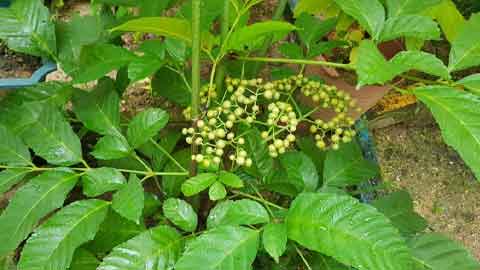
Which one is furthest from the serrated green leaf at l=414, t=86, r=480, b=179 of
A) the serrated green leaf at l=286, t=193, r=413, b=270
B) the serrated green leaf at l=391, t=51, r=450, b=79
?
the serrated green leaf at l=286, t=193, r=413, b=270

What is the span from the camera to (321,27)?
1.01 m

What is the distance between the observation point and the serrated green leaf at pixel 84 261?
2.78 feet

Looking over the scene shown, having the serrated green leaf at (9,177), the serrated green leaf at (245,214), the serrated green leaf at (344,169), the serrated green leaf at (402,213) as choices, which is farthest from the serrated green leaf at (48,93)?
the serrated green leaf at (402,213)

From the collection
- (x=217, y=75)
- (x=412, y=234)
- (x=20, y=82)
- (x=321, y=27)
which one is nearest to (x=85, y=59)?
(x=217, y=75)

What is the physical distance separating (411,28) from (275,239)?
0.33 m

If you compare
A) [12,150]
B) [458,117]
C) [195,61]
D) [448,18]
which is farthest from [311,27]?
[12,150]

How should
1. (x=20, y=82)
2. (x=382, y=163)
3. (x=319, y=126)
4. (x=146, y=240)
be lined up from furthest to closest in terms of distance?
1. (x=382, y=163)
2. (x=20, y=82)
3. (x=319, y=126)
4. (x=146, y=240)

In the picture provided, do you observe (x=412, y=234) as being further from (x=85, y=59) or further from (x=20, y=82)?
(x=20, y=82)

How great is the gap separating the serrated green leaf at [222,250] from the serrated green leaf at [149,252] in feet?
0.30

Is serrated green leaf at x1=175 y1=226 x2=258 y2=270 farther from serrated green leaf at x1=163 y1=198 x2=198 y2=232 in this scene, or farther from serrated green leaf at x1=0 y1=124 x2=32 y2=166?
serrated green leaf at x1=0 y1=124 x2=32 y2=166

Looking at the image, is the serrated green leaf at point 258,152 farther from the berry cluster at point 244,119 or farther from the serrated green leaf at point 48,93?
the serrated green leaf at point 48,93

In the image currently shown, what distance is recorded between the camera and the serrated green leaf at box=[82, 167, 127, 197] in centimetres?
77

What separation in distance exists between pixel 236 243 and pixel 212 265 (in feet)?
0.15

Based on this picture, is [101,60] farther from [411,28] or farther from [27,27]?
[411,28]
